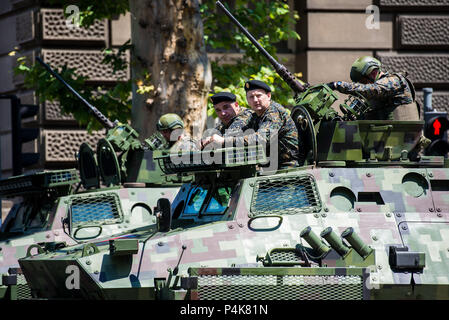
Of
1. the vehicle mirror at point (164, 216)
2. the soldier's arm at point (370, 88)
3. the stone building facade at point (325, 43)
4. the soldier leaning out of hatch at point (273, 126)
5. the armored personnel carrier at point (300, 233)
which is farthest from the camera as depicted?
the stone building facade at point (325, 43)

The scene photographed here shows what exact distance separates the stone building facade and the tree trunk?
2.68 metres

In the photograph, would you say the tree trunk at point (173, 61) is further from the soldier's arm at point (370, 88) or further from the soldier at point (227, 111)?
the soldier's arm at point (370, 88)

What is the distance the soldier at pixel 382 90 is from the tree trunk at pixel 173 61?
4700mm

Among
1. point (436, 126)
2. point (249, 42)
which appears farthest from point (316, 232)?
point (249, 42)

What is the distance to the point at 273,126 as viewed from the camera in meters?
9.53

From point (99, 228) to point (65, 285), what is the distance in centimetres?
357

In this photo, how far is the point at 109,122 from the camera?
14.9 meters

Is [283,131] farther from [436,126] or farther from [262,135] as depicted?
[436,126]

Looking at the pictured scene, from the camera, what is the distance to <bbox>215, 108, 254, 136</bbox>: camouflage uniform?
32.9 feet

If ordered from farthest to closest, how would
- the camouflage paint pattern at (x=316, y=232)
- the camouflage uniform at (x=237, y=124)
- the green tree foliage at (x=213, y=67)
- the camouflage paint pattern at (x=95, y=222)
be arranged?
the green tree foliage at (x=213, y=67), the camouflage paint pattern at (x=95, y=222), the camouflage uniform at (x=237, y=124), the camouflage paint pattern at (x=316, y=232)

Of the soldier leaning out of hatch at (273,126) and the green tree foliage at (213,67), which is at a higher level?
the green tree foliage at (213,67)

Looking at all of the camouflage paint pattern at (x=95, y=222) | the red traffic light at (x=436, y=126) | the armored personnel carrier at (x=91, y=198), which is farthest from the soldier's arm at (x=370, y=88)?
the red traffic light at (x=436, y=126)

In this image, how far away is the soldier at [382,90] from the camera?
32.1ft

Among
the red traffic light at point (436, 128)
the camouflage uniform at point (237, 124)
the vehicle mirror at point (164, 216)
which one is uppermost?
the camouflage uniform at point (237, 124)
